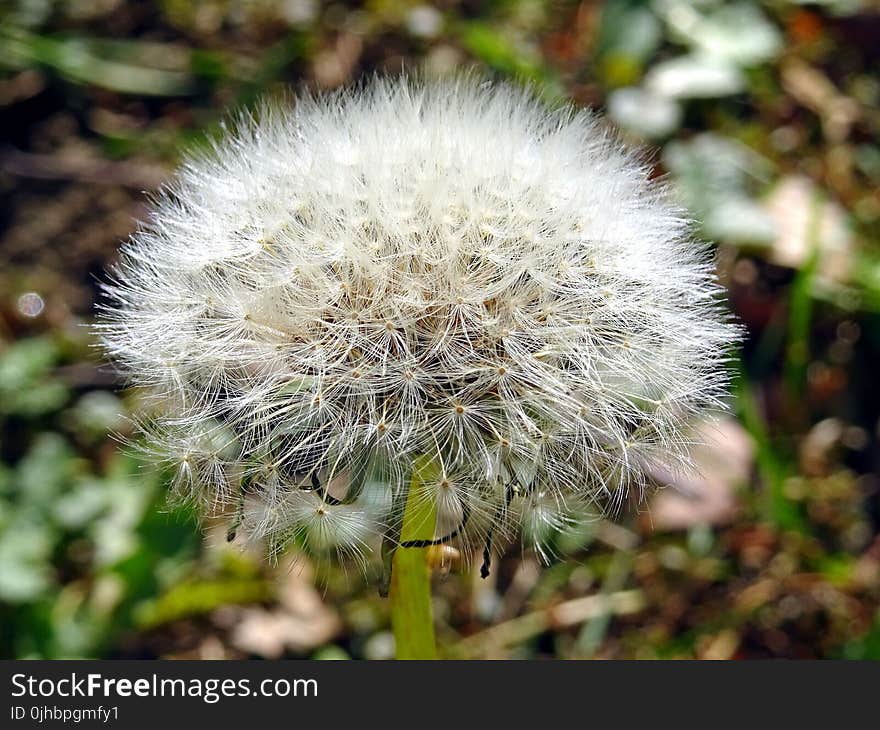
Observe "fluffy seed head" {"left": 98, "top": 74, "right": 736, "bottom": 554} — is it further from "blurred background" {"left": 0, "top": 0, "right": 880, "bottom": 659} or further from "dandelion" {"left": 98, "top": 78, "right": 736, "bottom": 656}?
"blurred background" {"left": 0, "top": 0, "right": 880, "bottom": 659}

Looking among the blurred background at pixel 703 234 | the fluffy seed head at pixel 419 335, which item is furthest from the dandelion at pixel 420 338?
the blurred background at pixel 703 234

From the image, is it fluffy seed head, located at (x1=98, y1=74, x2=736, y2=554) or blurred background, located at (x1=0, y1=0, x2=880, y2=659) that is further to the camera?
blurred background, located at (x1=0, y1=0, x2=880, y2=659)

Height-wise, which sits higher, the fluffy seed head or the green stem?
the fluffy seed head

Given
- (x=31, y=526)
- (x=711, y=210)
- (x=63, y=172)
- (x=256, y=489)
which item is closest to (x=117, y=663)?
(x=31, y=526)

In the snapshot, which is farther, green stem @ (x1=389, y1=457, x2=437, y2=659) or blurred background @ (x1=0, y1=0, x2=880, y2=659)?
blurred background @ (x1=0, y1=0, x2=880, y2=659)

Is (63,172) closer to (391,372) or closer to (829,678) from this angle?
(391,372)

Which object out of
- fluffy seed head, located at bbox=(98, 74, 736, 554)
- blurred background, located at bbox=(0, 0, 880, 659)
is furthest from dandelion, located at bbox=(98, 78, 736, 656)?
blurred background, located at bbox=(0, 0, 880, 659)

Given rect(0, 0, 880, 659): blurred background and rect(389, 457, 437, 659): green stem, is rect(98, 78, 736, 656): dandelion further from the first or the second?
rect(0, 0, 880, 659): blurred background

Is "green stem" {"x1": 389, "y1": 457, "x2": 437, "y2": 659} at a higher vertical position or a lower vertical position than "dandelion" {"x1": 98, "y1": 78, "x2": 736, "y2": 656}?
lower
